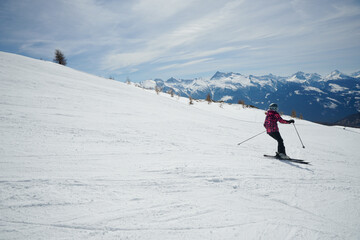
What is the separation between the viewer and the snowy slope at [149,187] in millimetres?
2848

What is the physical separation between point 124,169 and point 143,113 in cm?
618

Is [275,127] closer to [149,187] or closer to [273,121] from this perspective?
[273,121]

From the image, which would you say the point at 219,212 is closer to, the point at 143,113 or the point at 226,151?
the point at 226,151

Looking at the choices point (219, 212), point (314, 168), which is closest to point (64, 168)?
point (219, 212)

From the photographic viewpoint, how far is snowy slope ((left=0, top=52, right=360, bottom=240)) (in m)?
2.85

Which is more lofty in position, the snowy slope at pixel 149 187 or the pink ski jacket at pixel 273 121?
the pink ski jacket at pixel 273 121

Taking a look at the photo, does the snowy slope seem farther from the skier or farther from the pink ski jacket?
the pink ski jacket

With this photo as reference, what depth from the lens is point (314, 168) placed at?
6.10m

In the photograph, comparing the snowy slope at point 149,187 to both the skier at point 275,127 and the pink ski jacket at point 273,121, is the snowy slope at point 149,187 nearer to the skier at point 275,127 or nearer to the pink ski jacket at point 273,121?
the skier at point 275,127

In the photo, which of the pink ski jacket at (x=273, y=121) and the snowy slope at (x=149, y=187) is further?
the pink ski jacket at (x=273, y=121)

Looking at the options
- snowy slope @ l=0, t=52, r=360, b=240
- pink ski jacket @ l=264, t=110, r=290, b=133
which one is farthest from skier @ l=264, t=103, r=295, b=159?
snowy slope @ l=0, t=52, r=360, b=240

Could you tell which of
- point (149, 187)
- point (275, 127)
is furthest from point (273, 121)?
point (149, 187)

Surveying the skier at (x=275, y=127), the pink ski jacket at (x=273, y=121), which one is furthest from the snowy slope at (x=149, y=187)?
the pink ski jacket at (x=273, y=121)

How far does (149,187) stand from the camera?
3.83 metres
